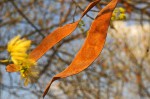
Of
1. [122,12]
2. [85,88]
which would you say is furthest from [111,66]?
[122,12]

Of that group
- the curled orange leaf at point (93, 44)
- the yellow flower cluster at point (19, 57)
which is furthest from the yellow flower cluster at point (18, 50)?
the curled orange leaf at point (93, 44)

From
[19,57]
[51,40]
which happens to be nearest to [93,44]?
[51,40]

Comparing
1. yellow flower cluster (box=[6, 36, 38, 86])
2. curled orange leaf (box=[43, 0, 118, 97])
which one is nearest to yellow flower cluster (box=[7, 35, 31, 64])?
yellow flower cluster (box=[6, 36, 38, 86])

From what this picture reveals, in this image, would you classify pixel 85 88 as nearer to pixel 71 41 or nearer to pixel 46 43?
pixel 71 41

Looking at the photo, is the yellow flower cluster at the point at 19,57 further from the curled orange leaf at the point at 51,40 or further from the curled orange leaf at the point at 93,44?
the curled orange leaf at the point at 93,44

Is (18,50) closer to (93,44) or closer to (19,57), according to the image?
(19,57)

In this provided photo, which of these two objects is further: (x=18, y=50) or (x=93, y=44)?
(x=18, y=50)

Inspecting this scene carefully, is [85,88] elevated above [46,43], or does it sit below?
below

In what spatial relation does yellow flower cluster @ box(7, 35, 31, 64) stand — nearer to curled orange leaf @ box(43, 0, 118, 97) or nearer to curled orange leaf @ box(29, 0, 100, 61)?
curled orange leaf @ box(29, 0, 100, 61)
